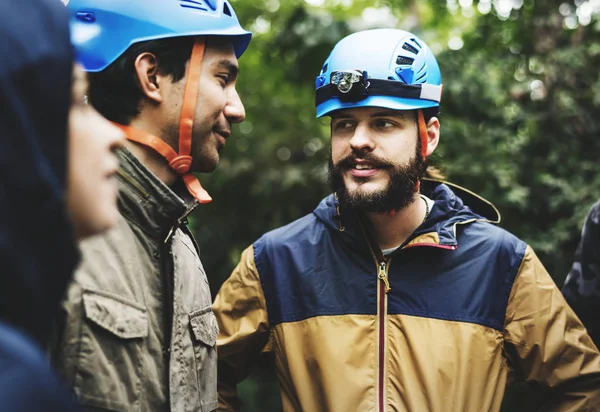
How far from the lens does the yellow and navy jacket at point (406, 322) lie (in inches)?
118

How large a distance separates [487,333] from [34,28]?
2433 millimetres

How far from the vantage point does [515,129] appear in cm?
571

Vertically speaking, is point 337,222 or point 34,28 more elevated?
point 34,28

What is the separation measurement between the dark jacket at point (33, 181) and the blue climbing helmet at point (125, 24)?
4.29 feet

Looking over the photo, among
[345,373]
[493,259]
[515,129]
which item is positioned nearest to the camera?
[345,373]

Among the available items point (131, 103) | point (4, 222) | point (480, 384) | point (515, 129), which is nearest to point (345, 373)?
point (480, 384)

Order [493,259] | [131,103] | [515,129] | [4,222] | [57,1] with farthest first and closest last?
[515,129]
[493,259]
[131,103]
[57,1]
[4,222]

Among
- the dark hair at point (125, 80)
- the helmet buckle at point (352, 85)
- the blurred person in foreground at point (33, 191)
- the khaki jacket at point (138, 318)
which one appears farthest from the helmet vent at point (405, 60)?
the blurred person in foreground at point (33, 191)

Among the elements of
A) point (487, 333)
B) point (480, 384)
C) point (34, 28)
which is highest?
point (34, 28)

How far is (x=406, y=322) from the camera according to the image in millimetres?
3059

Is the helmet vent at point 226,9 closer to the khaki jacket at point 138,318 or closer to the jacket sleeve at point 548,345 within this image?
the khaki jacket at point 138,318

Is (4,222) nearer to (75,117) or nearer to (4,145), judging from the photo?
(4,145)

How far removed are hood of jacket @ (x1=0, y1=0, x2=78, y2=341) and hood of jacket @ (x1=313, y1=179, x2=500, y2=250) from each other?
6.81 feet

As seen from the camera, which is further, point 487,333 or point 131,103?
point 487,333
